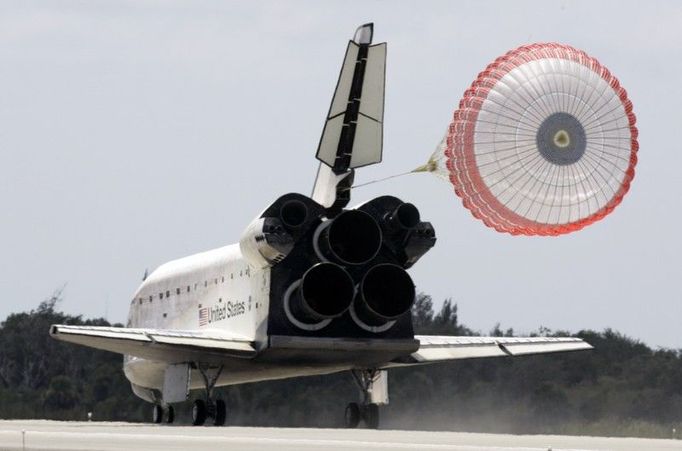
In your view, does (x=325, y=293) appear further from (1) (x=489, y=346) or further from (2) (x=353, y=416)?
(1) (x=489, y=346)

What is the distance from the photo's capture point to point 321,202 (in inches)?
1220

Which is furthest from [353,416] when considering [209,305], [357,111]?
[357,111]

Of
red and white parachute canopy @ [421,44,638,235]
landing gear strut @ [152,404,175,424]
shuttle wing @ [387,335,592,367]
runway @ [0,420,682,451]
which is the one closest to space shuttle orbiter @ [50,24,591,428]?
shuttle wing @ [387,335,592,367]

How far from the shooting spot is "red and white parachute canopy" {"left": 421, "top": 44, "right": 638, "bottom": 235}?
29094 millimetres

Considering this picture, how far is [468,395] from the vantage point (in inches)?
1683

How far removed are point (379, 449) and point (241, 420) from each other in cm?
2344

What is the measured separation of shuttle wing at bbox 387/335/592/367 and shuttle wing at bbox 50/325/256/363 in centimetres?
392

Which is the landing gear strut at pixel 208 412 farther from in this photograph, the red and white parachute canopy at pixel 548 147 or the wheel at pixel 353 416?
the red and white parachute canopy at pixel 548 147

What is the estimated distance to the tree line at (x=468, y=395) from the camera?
39719 millimetres

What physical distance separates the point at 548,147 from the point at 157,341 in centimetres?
815

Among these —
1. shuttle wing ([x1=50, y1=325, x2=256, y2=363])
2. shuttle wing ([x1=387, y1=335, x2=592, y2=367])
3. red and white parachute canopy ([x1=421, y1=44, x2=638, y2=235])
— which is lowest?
shuttle wing ([x1=50, y1=325, x2=256, y2=363])

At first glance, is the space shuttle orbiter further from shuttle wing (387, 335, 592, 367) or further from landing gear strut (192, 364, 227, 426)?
shuttle wing (387, 335, 592, 367)

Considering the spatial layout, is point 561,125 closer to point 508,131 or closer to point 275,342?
point 508,131

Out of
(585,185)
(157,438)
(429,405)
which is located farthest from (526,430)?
(157,438)
